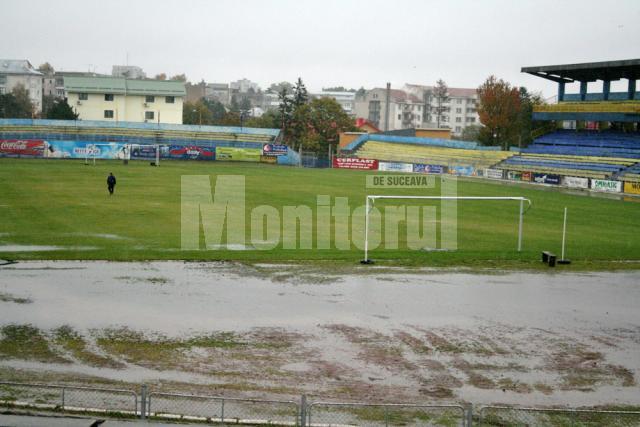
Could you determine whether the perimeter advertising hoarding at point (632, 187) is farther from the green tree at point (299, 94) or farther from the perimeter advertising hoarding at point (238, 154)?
the green tree at point (299, 94)

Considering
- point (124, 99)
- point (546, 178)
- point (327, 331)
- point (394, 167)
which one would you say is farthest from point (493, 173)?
point (327, 331)

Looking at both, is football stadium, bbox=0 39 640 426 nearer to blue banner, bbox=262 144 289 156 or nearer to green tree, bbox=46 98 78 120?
blue banner, bbox=262 144 289 156

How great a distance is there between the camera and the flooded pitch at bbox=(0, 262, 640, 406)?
12391 millimetres

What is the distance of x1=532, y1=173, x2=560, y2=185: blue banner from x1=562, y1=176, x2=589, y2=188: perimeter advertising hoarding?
28.9 inches

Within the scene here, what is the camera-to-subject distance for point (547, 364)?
45.4ft

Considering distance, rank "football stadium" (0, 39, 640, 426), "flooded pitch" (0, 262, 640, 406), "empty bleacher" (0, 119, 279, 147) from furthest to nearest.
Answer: "empty bleacher" (0, 119, 279, 147) < "flooded pitch" (0, 262, 640, 406) < "football stadium" (0, 39, 640, 426)

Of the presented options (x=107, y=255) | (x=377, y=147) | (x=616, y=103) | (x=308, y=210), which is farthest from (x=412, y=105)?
(x=107, y=255)

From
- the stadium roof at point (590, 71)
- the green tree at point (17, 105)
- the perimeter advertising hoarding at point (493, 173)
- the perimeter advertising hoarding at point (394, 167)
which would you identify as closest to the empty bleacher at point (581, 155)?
the perimeter advertising hoarding at point (493, 173)

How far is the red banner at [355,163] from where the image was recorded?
79438mm

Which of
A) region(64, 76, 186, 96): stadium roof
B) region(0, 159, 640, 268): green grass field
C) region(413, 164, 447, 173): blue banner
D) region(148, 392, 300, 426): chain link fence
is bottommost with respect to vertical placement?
region(148, 392, 300, 426): chain link fence

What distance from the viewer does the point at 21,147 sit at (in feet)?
237

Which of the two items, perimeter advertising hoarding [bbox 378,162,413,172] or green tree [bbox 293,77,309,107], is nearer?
perimeter advertising hoarding [bbox 378,162,413,172]

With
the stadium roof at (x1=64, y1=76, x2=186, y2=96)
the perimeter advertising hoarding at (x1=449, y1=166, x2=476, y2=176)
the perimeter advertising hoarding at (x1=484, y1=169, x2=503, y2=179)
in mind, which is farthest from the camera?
the stadium roof at (x1=64, y1=76, x2=186, y2=96)

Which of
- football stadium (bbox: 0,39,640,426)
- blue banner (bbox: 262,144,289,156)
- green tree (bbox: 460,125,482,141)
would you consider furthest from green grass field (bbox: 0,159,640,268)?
green tree (bbox: 460,125,482,141)
